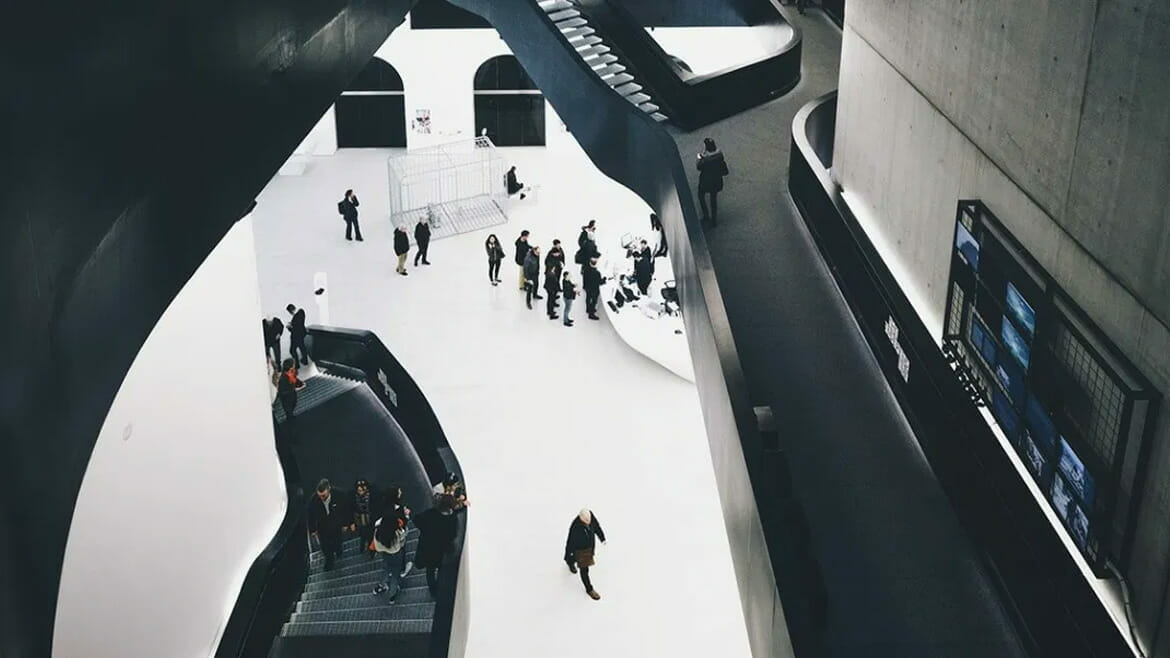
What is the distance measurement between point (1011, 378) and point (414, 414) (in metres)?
12.4

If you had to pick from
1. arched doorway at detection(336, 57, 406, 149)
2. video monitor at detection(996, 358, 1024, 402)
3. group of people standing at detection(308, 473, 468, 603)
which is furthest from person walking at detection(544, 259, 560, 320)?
video monitor at detection(996, 358, 1024, 402)

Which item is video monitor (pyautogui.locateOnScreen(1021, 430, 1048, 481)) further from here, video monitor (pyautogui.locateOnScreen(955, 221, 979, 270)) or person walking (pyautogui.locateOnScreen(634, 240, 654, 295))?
person walking (pyautogui.locateOnScreen(634, 240, 654, 295))

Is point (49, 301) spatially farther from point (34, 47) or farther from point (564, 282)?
point (564, 282)

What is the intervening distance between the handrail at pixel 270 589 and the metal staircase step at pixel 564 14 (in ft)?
29.2

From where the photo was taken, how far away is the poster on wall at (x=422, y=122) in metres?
36.9

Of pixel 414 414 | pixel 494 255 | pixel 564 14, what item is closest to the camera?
pixel 414 414

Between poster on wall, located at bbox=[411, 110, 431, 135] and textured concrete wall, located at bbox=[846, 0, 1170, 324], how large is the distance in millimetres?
26268

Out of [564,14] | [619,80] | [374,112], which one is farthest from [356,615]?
[374,112]

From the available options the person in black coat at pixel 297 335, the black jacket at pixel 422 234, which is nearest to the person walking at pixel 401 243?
the black jacket at pixel 422 234

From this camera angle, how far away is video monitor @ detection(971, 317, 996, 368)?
10320mm

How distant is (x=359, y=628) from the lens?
1653cm

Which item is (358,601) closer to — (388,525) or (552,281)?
(388,525)

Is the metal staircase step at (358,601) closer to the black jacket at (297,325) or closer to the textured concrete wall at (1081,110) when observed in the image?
the black jacket at (297,325)

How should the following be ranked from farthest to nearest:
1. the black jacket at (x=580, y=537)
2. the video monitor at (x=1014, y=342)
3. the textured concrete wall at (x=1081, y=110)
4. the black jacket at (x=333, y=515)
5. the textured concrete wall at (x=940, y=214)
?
the black jacket at (x=333, y=515)
the black jacket at (x=580, y=537)
the video monitor at (x=1014, y=342)
the textured concrete wall at (x=940, y=214)
the textured concrete wall at (x=1081, y=110)
